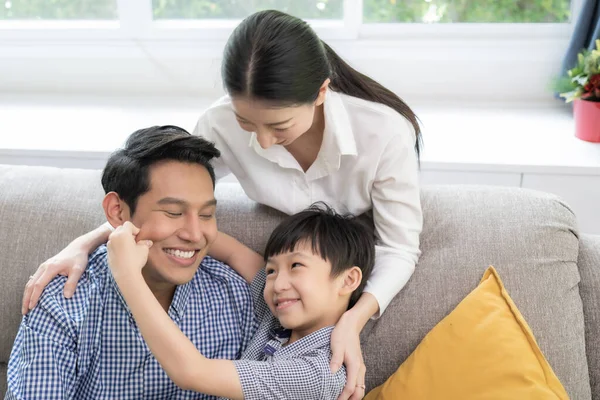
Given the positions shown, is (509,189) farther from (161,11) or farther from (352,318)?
(161,11)

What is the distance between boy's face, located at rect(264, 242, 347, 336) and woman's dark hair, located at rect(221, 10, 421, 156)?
35 cm

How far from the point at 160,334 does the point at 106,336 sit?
1.13 feet

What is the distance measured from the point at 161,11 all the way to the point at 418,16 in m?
1.06

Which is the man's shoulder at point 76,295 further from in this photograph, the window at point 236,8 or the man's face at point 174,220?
the window at point 236,8

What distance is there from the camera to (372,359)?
65.1 inches

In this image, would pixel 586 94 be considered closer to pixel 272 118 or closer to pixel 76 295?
pixel 272 118

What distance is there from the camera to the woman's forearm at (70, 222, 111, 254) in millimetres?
1683

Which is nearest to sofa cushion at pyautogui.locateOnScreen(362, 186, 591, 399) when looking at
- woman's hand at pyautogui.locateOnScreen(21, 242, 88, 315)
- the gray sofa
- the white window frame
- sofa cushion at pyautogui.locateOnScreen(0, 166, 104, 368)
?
the gray sofa

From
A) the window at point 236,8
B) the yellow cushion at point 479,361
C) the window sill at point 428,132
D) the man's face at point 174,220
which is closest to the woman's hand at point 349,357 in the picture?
the yellow cushion at point 479,361

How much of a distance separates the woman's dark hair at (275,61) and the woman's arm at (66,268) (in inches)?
20.1

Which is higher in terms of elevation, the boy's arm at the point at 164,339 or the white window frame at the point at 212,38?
the white window frame at the point at 212,38

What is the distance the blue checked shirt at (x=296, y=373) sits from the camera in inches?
55.7

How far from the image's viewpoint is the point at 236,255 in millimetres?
1772

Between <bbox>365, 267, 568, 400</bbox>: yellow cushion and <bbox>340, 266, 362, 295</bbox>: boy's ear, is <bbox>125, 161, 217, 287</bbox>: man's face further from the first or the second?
<bbox>365, 267, 568, 400</bbox>: yellow cushion
